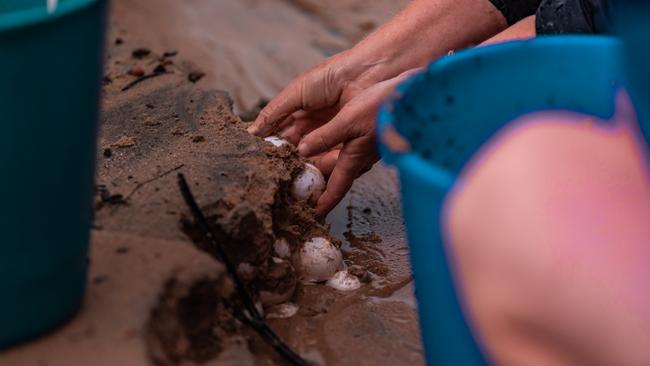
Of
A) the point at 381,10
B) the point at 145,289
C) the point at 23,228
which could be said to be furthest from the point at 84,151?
the point at 381,10

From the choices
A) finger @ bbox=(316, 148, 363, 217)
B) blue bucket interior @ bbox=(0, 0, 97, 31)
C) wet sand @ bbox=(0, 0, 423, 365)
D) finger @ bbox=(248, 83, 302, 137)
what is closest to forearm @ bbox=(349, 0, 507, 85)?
finger @ bbox=(248, 83, 302, 137)

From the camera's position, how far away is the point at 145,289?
208cm

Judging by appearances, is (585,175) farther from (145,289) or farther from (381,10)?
(381,10)

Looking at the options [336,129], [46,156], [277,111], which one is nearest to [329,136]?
[336,129]

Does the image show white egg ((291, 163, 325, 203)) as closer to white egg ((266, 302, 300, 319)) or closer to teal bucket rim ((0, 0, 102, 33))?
white egg ((266, 302, 300, 319))

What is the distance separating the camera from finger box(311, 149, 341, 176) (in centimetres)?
284

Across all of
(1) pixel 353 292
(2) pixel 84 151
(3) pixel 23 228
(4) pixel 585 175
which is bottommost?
(1) pixel 353 292

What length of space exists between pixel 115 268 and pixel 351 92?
98 cm

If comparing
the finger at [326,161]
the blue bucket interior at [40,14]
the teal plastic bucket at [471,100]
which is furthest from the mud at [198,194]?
the blue bucket interior at [40,14]

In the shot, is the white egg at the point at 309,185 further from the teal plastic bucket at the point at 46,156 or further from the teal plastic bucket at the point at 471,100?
the teal plastic bucket at the point at 46,156

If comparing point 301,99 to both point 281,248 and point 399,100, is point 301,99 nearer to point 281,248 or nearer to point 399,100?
point 281,248

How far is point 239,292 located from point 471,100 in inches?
27.2

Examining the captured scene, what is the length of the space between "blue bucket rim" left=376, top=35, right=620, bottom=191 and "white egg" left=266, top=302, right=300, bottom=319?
633 millimetres

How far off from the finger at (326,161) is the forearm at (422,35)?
22 centimetres
